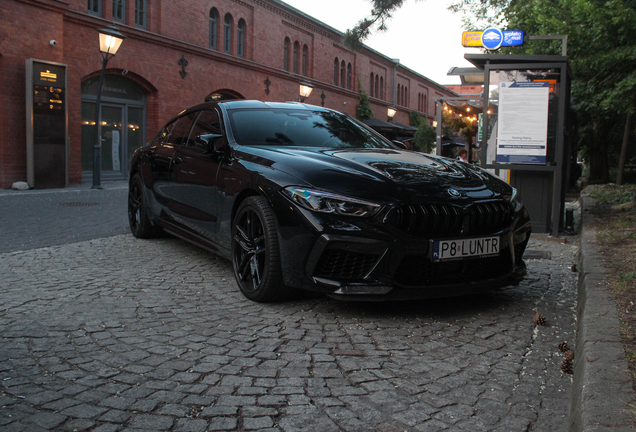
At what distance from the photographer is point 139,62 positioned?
19391mm

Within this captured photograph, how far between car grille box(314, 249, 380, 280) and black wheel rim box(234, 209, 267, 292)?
0.51 meters

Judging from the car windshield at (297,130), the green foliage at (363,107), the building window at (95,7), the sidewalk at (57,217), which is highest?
the building window at (95,7)

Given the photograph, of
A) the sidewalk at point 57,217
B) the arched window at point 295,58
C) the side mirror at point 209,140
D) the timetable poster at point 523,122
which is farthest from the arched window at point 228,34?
the side mirror at point 209,140

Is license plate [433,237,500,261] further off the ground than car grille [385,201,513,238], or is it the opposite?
car grille [385,201,513,238]

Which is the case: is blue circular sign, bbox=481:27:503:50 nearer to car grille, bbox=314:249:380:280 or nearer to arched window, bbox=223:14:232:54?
car grille, bbox=314:249:380:280

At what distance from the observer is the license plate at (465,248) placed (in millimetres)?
3693

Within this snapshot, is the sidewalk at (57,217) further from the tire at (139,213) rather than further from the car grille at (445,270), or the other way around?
the car grille at (445,270)

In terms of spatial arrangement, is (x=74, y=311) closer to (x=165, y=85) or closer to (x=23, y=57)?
(x=23, y=57)

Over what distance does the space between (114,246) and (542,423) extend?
17.1ft

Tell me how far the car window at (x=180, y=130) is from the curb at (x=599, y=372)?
3.79m

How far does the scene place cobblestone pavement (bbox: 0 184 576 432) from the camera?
2.49 meters

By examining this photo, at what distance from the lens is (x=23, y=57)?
1491 cm

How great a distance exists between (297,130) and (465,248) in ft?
6.39

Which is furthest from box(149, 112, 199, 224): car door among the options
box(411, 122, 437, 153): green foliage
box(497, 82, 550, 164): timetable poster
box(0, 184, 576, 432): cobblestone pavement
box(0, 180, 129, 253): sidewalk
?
box(411, 122, 437, 153): green foliage
